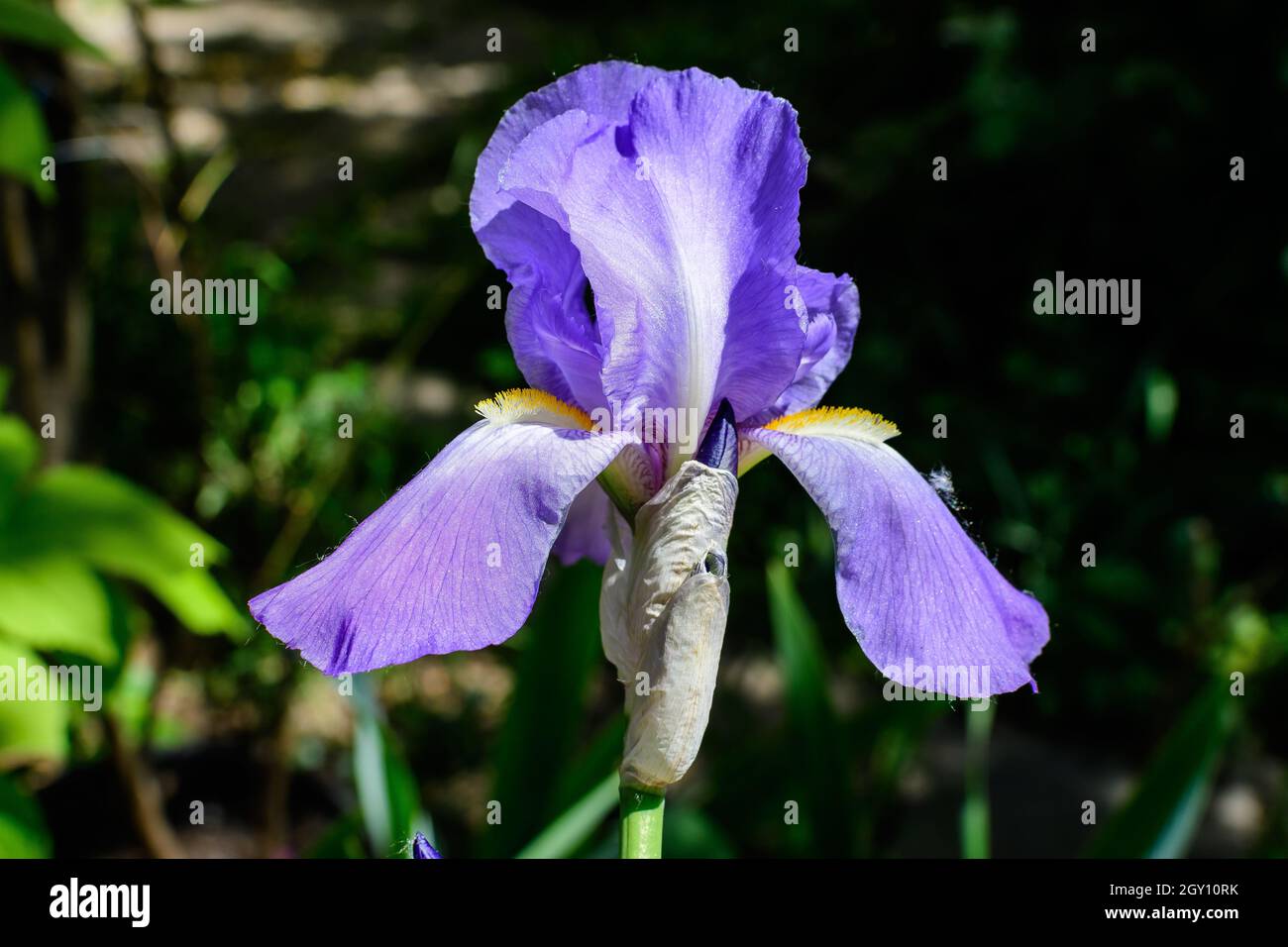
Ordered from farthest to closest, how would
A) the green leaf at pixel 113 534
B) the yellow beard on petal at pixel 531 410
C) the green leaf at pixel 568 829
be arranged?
1. the green leaf at pixel 113 534
2. the green leaf at pixel 568 829
3. the yellow beard on petal at pixel 531 410

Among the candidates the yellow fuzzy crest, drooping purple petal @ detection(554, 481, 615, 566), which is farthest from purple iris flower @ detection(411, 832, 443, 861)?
the yellow fuzzy crest

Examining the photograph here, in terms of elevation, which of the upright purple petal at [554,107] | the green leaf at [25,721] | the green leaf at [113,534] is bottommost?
the green leaf at [25,721]

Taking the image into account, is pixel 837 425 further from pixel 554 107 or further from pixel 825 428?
pixel 554 107

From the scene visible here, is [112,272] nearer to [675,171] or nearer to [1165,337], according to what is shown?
[1165,337]

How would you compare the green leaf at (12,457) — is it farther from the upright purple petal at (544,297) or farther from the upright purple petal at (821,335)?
the upright purple petal at (821,335)

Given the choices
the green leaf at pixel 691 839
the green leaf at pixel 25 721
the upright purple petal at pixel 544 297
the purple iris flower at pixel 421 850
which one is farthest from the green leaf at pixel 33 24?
the green leaf at pixel 691 839

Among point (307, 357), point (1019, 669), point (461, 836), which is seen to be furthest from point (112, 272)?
point (1019, 669)
